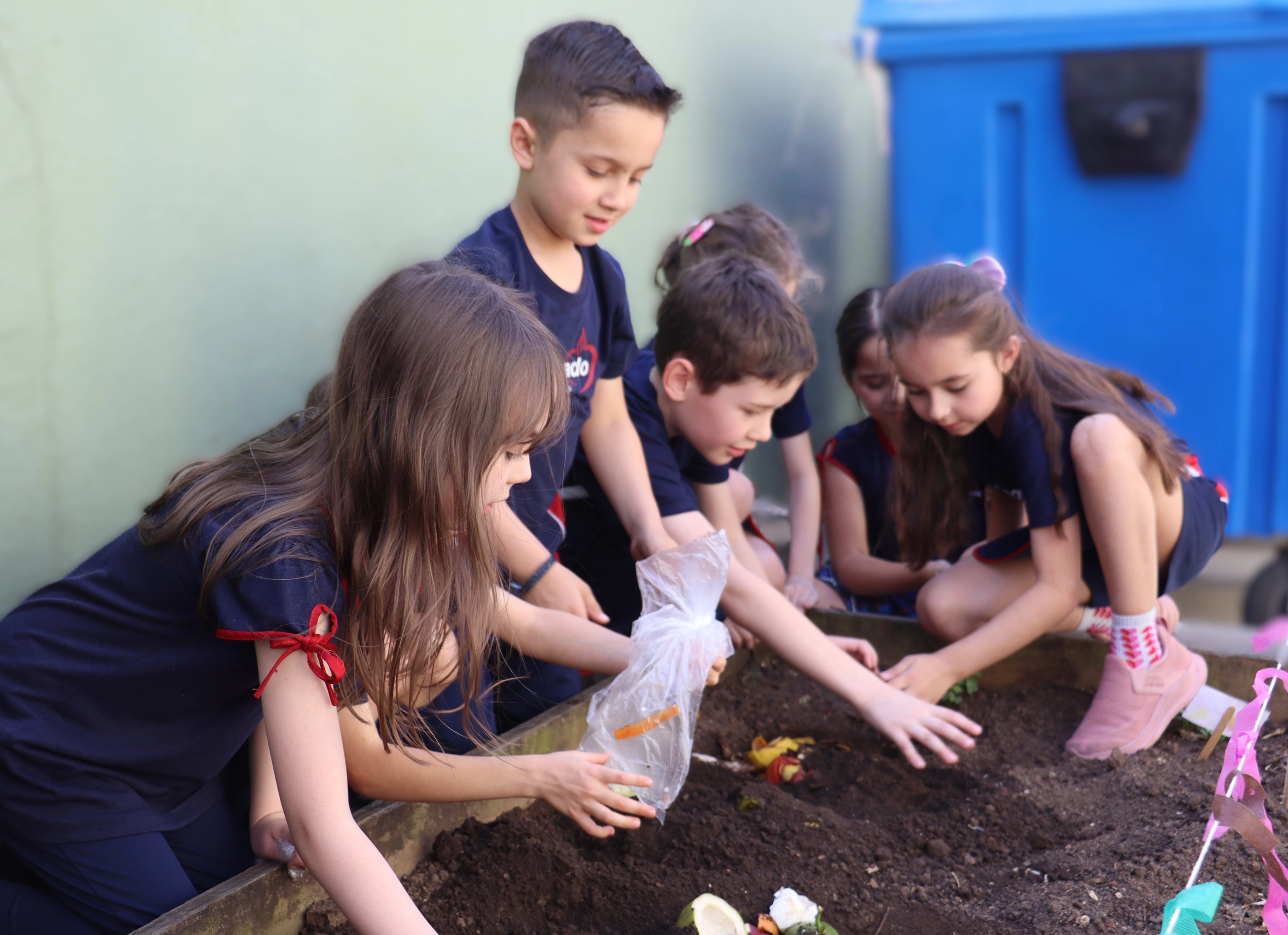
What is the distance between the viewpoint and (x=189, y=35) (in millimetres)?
1980

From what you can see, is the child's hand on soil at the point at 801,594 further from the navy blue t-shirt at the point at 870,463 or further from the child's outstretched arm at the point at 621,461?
the child's outstretched arm at the point at 621,461

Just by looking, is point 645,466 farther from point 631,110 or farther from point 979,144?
point 979,144

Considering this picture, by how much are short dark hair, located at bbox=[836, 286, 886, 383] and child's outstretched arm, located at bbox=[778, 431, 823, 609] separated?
0.71 feet

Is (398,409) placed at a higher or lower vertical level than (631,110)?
lower

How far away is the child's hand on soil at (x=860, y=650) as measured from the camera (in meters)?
2.13

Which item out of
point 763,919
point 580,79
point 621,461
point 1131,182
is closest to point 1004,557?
point 621,461

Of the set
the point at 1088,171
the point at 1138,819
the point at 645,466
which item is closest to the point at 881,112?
the point at 1088,171

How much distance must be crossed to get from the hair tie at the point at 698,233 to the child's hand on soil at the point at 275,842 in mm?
1662

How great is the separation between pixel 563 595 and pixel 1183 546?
131cm

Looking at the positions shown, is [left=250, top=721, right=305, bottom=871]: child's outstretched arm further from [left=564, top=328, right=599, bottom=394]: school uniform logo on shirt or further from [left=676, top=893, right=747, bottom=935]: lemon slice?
[left=564, top=328, right=599, bottom=394]: school uniform logo on shirt

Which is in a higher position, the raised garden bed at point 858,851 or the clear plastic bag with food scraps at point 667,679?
the clear plastic bag with food scraps at point 667,679

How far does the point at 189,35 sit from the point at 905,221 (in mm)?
2520

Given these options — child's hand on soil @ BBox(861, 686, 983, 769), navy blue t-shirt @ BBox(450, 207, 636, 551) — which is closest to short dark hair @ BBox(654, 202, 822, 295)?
navy blue t-shirt @ BBox(450, 207, 636, 551)

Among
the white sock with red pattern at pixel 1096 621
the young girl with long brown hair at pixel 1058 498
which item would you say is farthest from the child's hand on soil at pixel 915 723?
the white sock with red pattern at pixel 1096 621
